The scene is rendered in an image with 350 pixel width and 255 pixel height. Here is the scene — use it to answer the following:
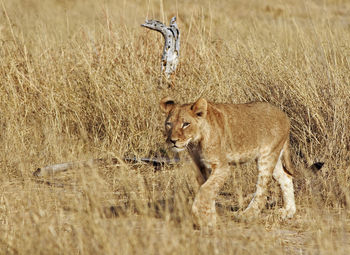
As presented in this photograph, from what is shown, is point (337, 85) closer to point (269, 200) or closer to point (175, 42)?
point (269, 200)

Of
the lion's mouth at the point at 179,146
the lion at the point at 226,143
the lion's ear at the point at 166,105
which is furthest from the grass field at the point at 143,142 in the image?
the lion's ear at the point at 166,105

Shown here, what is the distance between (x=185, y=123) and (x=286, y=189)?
3.87ft

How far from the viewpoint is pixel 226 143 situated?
4.54 metres

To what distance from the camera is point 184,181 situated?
5398 millimetres

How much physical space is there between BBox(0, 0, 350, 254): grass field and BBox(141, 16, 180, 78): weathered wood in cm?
17

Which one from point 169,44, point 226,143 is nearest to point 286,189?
point 226,143

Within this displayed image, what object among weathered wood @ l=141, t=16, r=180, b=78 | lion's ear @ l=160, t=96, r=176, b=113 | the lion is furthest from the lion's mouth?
weathered wood @ l=141, t=16, r=180, b=78

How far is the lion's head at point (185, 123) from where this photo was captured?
417cm

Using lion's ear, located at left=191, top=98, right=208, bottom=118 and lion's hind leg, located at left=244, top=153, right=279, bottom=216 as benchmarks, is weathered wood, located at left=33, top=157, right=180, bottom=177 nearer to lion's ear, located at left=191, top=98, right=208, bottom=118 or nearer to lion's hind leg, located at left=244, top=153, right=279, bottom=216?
lion's hind leg, located at left=244, top=153, right=279, bottom=216

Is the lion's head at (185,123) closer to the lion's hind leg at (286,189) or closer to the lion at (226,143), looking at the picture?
the lion at (226,143)

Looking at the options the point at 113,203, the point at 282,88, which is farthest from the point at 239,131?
the point at 282,88

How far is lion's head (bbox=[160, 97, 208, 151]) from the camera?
4.17m

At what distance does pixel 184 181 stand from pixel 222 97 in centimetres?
159

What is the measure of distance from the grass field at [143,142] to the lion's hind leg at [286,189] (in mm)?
78
